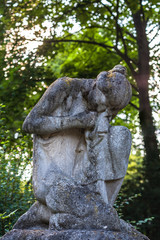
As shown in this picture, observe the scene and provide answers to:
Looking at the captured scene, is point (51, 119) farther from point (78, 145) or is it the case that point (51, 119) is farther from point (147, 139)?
point (147, 139)

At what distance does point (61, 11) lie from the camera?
1188cm

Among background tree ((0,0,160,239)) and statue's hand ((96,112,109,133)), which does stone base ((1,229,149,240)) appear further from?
background tree ((0,0,160,239))

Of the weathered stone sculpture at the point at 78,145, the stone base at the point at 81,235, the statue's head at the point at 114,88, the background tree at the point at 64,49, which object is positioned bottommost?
the stone base at the point at 81,235

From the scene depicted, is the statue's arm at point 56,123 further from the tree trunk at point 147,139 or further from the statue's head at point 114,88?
the tree trunk at point 147,139

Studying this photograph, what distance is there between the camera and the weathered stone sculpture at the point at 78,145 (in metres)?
3.74

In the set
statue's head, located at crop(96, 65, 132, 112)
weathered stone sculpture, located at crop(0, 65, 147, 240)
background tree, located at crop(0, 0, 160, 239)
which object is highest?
background tree, located at crop(0, 0, 160, 239)

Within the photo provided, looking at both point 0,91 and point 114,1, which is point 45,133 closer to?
point 0,91

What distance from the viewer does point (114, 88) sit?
3982 mm

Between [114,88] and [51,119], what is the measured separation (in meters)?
0.80

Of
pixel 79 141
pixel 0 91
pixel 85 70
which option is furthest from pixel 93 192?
pixel 85 70

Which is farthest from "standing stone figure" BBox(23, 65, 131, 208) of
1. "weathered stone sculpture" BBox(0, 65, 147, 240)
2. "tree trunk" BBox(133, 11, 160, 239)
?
"tree trunk" BBox(133, 11, 160, 239)

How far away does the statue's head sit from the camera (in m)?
3.99

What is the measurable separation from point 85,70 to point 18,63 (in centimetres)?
254

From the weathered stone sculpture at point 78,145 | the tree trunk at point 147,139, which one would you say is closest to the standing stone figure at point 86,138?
the weathered stone sculpture at point 78,145
